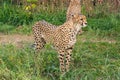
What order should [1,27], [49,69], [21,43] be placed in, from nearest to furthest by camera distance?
1. [49,69]
2. [21,43]
3. [1,27]

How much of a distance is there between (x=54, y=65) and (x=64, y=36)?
49 centimetres

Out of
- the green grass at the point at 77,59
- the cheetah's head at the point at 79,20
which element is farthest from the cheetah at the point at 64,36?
the green grass at the point at 77,59

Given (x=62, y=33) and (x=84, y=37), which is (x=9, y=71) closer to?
(x=62, y=33)

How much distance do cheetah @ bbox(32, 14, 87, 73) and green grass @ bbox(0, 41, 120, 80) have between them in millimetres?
179

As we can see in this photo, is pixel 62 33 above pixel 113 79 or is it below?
above

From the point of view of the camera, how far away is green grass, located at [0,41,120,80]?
5.24 m

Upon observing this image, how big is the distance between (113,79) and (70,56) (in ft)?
2.83

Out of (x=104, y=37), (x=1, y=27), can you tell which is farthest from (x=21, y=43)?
(x=104, y=37)

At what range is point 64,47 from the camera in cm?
575

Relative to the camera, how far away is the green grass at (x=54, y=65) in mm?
5245

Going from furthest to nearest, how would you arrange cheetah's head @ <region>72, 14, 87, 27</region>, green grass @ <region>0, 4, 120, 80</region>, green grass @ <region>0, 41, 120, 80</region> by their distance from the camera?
cheetah's head @ <region>72, 14, 87, 27</region>
green grass @ <region>0, 4, 120, 80</region>
green grass @ <region>0, 41, 120, 80</region>

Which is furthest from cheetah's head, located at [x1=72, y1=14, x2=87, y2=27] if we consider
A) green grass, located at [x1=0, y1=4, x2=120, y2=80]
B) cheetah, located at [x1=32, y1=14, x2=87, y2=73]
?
green grass, located at [x1=0, y1=4, x2=120, y2=80]

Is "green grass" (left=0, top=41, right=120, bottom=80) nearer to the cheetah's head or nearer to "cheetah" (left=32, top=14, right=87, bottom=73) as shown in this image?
"cheetah" (left=32, top=14, right=87, bottom=73)

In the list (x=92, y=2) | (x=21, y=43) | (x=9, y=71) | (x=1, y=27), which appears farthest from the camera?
(x=92, y=2)
